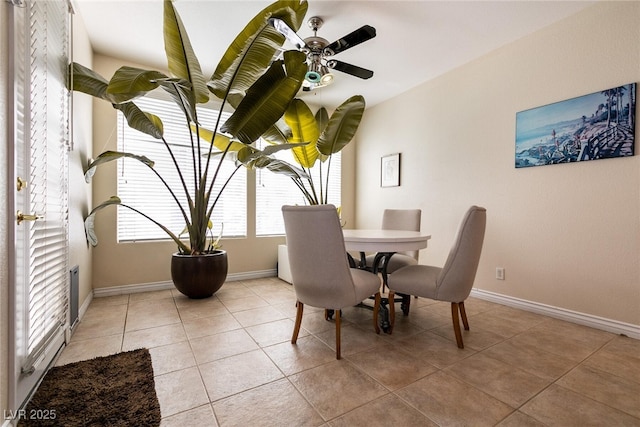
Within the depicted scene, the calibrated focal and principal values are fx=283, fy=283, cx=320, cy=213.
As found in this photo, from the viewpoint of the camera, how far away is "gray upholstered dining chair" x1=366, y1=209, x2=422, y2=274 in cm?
279

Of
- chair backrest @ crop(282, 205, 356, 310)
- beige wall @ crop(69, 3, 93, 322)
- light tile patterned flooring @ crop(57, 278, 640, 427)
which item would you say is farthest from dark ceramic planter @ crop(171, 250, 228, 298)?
chair backrest @ crop(282, 205, 356, 310)

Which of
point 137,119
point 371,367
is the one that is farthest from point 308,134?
point 371,367

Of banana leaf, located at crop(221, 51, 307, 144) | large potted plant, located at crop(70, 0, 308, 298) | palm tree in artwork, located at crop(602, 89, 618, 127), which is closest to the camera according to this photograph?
large potted plant, located at crop(70, 0, 308, 298)

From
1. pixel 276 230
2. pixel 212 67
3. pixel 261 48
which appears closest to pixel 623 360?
pixel 261 48

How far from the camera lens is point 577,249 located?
2.44m

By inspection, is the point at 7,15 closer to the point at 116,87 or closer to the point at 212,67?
the point at 116,87

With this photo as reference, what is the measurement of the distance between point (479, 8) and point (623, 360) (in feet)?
9.11

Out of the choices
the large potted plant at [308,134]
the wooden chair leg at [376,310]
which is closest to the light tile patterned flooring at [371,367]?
the wooden chair leg at [376,310]

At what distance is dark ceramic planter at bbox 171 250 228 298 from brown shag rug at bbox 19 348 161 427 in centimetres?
113

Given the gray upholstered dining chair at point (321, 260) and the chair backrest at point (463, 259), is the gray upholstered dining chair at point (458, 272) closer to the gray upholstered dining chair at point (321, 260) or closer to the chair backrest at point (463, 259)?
the chair backrest at point (463, 259)

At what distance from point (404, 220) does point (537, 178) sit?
1.28 m

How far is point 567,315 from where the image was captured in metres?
2.49

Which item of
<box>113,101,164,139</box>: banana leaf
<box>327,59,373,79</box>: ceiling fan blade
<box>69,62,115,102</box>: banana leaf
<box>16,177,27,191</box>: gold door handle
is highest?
<box>327,59,373,79</box>: ceiling fan blade

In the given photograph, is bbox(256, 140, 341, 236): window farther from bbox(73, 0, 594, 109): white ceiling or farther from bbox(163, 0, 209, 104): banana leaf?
bbox(163, 0, 209, 104): banana leaf
